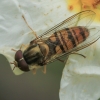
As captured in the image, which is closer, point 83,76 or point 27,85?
point 83,76

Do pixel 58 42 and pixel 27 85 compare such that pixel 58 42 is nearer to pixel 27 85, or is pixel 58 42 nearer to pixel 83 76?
pixel 83 76

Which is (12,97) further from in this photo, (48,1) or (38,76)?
(48,1)

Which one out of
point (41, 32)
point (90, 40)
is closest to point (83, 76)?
point (90, 40)

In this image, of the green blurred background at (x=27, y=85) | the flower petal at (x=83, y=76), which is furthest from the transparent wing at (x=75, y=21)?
the green blurred background at (x=27, y=85)

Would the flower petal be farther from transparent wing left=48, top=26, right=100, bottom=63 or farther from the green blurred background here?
the green blurred background

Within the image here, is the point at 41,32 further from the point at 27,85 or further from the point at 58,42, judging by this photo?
the point at 27,85

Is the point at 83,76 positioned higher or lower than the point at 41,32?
lower

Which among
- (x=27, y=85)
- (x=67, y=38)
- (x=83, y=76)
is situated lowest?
(x=27, y=85)

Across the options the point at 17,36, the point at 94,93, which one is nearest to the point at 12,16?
the point at 17,36
